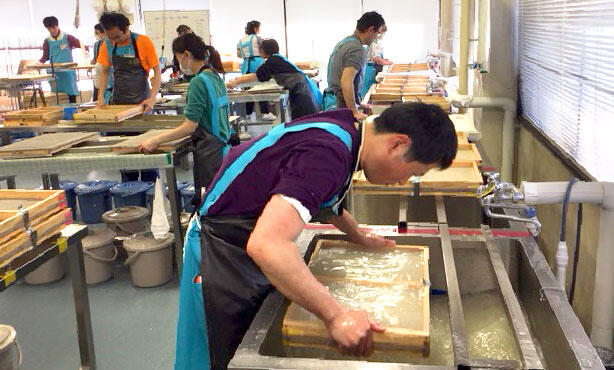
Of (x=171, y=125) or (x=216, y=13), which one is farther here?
(x=216, y=13)

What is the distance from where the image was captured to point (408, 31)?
1147cm

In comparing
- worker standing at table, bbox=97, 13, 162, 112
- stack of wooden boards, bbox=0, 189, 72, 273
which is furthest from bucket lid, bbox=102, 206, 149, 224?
stack of wooden boards, bbox=0, 189, 72, 273

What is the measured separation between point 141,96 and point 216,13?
24.7ft

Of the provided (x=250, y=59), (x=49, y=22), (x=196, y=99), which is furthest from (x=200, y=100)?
(x=49, y=22)

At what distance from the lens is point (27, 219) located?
1936mm

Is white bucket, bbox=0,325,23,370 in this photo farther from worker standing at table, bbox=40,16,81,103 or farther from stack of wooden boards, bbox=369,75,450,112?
worker standing at table, bbox=40,16,81,103

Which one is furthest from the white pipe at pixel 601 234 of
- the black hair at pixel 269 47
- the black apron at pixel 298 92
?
the black hair at pixel 269 47

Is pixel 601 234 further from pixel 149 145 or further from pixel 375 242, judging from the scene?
pixel 149 145

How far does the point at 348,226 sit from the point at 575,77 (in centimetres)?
147

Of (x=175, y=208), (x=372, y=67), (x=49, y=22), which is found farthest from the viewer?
(x=49, y=22)

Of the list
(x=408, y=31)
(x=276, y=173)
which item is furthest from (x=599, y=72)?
(x=408, y=31)

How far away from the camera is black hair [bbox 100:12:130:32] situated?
4.18m

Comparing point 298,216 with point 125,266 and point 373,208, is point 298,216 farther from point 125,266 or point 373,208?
point 125,266

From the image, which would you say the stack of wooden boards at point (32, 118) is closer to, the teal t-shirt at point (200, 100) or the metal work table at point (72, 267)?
the teal t-shirt at point (200, 100)
